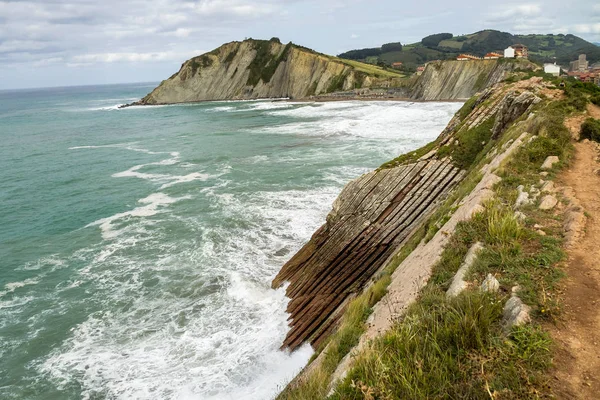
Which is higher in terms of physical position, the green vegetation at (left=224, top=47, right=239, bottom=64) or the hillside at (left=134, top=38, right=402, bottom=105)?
the green vegetation at (left=224, top=47, right=239, bottom=64)

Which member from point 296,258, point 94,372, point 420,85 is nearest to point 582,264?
point 296,258

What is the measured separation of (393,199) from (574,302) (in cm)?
1144

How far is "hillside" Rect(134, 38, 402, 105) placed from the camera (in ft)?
413

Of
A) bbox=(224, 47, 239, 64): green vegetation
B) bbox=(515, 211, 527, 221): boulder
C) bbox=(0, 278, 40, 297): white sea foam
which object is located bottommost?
bbox=(0, 278, 40, 297): white sea foam

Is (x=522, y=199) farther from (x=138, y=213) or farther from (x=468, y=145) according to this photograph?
(x=138, y=213)

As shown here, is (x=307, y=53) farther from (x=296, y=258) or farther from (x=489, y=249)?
(x=489, y=249)

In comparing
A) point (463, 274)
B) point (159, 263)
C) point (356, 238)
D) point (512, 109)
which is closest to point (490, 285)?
point (463, 274)

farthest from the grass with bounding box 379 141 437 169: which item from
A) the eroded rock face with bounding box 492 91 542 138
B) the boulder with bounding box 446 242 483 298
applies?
the boulder with bounding box 446 242 483 298

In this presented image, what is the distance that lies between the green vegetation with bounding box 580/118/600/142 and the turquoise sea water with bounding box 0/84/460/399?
40.2 ft

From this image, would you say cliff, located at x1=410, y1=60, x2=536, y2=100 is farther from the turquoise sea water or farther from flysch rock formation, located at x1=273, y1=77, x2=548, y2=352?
flysch rock formation, located at x1=273, y1=77, x2=548, y2=352

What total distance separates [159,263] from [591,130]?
20080mm

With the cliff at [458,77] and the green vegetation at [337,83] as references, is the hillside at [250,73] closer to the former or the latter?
the green vegetation at [337,83]

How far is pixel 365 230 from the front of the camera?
16.3 m

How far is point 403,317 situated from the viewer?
6.37 m
